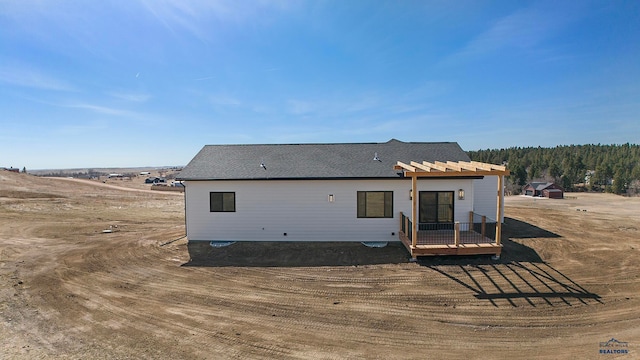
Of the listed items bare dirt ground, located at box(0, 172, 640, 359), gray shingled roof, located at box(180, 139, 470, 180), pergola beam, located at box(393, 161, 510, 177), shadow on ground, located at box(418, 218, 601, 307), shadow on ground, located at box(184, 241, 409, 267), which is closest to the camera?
bare dirt ground, located at box(0, 172, 640, 359)

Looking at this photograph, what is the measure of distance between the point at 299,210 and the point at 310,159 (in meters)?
2.60

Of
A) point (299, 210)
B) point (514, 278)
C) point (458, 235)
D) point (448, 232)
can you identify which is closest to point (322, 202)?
point (299, 210)

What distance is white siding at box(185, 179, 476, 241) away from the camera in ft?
41.5

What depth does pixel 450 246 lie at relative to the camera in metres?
10.4

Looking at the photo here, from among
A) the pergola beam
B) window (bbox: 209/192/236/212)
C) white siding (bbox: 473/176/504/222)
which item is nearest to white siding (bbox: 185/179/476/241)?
window (bbox: 209/192/236/212)

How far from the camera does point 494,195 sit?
1588cm

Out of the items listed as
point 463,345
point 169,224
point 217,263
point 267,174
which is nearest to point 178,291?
point 217,263

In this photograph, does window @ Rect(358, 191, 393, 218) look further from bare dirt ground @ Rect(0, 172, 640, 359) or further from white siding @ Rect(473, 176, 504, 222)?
white siding @ Rect(473, 176, 504, 222)

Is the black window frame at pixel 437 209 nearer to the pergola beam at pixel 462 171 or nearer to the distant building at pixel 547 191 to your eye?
the pergola beam at pixel 462 171

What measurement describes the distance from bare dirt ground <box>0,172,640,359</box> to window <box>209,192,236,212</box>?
71.7 inches

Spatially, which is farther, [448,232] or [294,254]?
[448,232]

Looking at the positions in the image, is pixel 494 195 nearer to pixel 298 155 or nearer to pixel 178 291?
pixel 298 155

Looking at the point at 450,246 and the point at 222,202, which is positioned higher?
the point at 222,202

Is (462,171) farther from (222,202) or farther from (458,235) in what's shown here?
(222,202)
